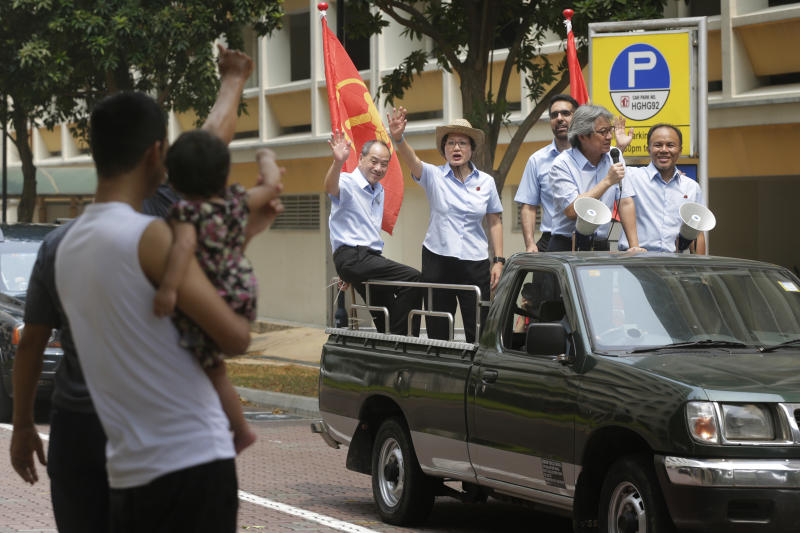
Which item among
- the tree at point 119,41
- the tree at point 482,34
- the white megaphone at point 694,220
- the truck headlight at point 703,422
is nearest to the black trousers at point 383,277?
the white megaphone at point 694,220

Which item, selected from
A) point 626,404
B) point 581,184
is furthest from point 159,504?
point 581,184

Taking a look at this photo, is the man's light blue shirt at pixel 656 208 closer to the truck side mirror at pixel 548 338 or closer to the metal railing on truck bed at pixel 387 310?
the metal railing on truck bed at pixel 387 310

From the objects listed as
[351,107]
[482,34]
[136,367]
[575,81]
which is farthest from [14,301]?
[136,367]

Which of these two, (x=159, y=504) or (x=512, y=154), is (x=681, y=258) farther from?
(x=512, y=154)

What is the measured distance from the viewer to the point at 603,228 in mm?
9602

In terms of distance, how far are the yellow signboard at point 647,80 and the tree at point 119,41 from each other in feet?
34.7

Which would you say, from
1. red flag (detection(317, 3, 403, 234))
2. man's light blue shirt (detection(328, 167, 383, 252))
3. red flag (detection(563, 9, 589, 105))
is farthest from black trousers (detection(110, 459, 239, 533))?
red flag (detection(563, 9, 589, 105))

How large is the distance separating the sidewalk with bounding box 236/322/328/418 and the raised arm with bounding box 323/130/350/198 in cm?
680

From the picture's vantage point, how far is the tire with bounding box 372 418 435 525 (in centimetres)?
900

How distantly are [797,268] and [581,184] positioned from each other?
10315mm

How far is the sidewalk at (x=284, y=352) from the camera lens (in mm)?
16781

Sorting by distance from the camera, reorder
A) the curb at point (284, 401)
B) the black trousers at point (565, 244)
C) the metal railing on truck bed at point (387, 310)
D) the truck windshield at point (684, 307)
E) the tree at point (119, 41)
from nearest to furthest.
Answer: the truck windshield at point (684, 307) < the metal railing on truck bed at point (387, 310) < the black trousers at point (565, 244) < the curb at point (284, 401) < the tree at point (119, 41)

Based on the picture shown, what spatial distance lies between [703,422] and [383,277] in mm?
3809

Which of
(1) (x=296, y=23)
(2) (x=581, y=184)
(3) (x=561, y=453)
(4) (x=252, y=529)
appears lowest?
(4) (x=252, y=529)
